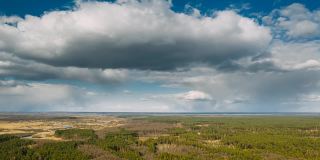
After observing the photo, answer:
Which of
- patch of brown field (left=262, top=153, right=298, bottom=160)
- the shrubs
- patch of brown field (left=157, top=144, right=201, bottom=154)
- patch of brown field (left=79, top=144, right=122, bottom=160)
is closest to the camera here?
the shrubs

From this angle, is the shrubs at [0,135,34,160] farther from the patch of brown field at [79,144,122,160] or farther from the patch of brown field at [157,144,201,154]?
the patch of brown field at [157,144,201,154]

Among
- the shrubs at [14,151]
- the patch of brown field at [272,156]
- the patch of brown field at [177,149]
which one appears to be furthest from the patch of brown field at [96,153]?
the patch of brown field at [272,156]

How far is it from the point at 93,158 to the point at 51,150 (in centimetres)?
1527

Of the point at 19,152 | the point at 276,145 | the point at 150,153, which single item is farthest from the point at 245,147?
the point at 19,152

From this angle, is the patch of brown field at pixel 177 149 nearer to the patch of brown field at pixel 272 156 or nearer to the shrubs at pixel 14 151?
the patch of brown field at pixel 272 156

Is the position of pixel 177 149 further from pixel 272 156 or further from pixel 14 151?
pixel 14 151

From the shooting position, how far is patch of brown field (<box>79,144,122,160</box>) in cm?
8613

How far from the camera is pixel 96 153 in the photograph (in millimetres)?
91562

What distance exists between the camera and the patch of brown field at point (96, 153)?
86131 millimetres

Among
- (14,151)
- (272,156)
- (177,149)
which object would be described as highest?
(14,151)

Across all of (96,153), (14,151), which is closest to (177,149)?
(96,153)

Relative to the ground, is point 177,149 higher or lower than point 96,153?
higher

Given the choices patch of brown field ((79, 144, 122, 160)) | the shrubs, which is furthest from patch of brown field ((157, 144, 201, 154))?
the shrubs

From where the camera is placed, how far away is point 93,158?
85.2 metres
